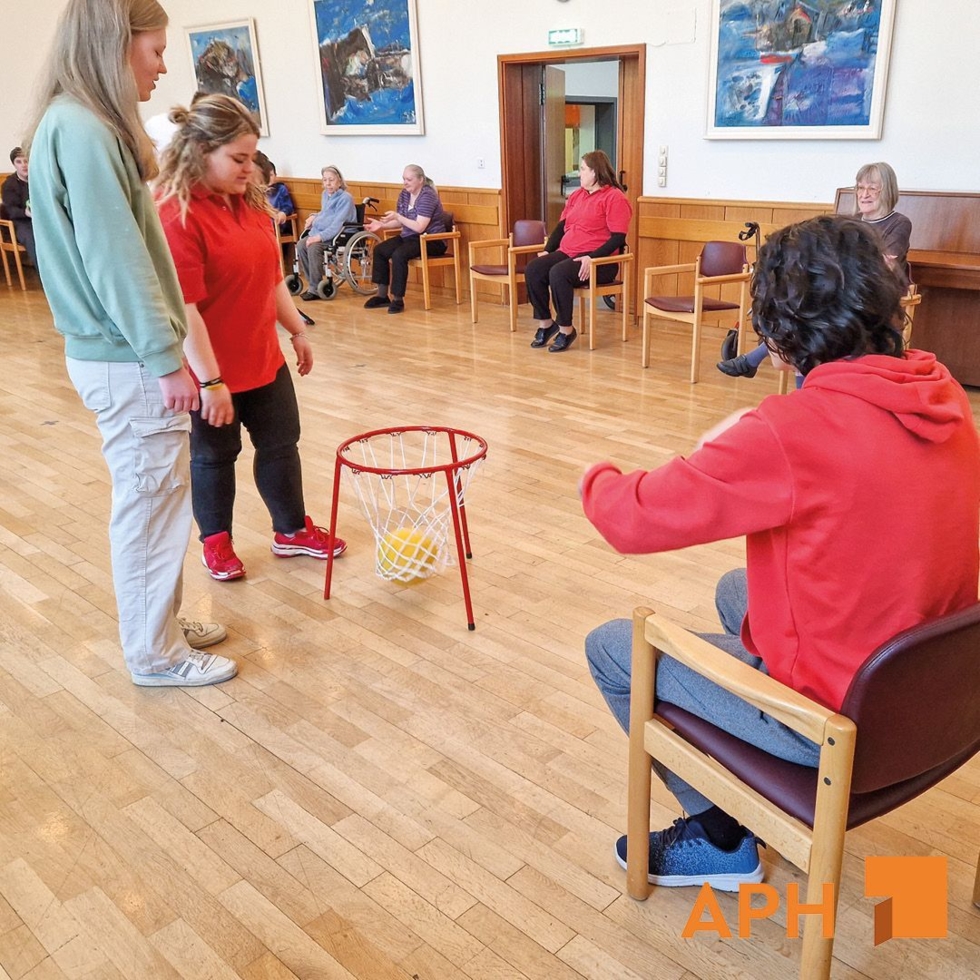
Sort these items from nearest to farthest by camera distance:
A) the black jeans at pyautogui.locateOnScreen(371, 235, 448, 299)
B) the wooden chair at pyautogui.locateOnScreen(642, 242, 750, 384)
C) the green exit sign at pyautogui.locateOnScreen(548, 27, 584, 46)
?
the wooden chair at pyautogui.locateOnScreen(642, 242, 750, 384) < the green exit sign at pyautogui.locateOnScreen(548, 27, 584, 46) < the black jeans at pyautogui.locateOnScreen(371, 235, 448, 299)

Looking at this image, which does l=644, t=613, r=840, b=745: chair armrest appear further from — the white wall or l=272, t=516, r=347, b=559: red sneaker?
the white wall

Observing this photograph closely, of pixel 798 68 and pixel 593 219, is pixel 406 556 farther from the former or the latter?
pixel 798 68

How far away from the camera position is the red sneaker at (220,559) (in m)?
2.98

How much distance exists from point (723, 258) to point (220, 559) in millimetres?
3580

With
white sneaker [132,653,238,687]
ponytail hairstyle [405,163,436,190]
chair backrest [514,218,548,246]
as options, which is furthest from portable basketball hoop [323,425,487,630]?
ponytail hairstyle [405,163,436,190]

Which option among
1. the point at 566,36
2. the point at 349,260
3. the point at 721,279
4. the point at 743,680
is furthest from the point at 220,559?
the point at 349,260

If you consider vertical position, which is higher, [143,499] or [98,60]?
[98,60]

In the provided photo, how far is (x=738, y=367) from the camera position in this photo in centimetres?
506

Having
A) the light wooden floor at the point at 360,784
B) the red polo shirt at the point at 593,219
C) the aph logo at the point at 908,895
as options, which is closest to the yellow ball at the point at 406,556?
the light wooden floor at the point at 360,784

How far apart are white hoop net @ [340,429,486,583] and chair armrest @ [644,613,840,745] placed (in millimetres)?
1106

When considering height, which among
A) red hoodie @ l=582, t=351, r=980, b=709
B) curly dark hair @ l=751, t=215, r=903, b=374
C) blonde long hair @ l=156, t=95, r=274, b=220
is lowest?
red hoodie @ l=582, t=351, r=980, b=709

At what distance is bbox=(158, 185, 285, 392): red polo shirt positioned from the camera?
2416mm

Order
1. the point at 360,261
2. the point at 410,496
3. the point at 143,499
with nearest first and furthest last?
the point at 143,499, the point at 410,496, the point at 360,261

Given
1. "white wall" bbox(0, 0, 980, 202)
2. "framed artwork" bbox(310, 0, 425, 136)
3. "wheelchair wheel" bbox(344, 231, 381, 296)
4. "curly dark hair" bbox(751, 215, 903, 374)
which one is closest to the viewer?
"curly dark hair" bbox(751, 215, 903, 374)
